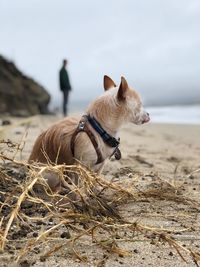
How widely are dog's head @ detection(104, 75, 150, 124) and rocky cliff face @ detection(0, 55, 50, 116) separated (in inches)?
487

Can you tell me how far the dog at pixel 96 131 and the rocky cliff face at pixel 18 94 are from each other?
12.3m

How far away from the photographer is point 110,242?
3148mm

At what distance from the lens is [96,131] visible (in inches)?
180

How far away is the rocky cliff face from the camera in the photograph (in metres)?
17.1

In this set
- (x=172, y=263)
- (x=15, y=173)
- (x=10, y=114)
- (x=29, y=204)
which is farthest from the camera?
(x=10, y=114)

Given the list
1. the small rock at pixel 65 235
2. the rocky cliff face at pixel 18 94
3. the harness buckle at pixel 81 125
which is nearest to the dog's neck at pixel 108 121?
the harness buckle at pixel 81 125

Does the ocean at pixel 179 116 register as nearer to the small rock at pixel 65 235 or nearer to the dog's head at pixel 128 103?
the dog's head at pixel 128 103

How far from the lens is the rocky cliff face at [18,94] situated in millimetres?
17109

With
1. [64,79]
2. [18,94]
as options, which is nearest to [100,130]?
[64,79]

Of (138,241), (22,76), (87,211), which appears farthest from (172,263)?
(22,76)

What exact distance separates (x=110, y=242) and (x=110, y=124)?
169 cm

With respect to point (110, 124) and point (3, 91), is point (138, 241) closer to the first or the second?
point (110, 124)

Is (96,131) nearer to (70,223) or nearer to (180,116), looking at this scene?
(70,223)

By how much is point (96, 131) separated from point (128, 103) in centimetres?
42
